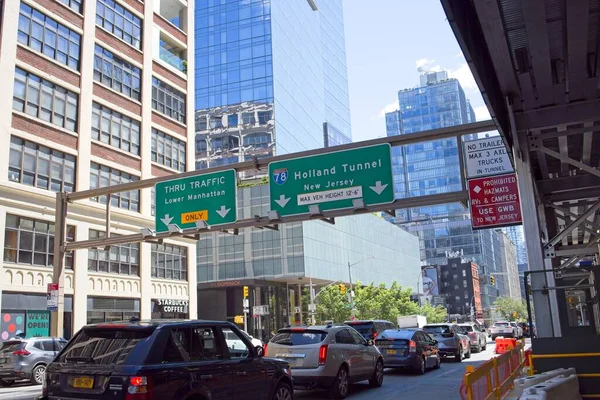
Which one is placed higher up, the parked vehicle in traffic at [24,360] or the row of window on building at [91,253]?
the row of window on building at [91,253]

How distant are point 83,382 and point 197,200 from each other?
13153 millimetres

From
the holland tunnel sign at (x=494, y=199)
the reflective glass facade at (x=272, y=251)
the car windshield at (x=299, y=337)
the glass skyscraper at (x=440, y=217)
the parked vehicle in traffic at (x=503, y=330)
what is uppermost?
the glass skyscraper at (x=440, y=217)

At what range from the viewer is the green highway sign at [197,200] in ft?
62.9

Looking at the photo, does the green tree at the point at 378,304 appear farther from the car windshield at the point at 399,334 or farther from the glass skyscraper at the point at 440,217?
the glass skyscraper at the point at 440,217

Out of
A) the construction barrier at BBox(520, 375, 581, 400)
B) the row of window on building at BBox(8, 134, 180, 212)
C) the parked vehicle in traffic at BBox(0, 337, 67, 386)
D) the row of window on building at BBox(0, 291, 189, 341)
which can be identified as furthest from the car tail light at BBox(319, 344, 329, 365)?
the row of window on building at BBox(8, 134, 180, 212)

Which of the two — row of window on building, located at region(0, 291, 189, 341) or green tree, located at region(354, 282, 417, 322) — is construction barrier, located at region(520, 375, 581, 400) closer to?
row of window on building, located at region(0, 291, 189, 341)

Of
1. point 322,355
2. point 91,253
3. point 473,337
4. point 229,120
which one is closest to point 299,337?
point 322,355

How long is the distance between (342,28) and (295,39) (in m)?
39.8

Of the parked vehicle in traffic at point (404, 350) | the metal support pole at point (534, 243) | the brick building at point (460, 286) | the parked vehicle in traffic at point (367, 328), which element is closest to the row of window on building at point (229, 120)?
the parked vehicle in traffic at point (367, 328)

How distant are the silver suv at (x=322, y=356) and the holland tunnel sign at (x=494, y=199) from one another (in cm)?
567

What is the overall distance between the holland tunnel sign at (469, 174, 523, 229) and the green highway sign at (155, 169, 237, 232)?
24.3ft

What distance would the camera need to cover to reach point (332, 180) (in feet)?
57.5

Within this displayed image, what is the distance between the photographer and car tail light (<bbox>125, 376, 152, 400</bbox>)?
21.2ft

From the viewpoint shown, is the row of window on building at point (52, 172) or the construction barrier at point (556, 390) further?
the row of window on building at point (52, 172)
